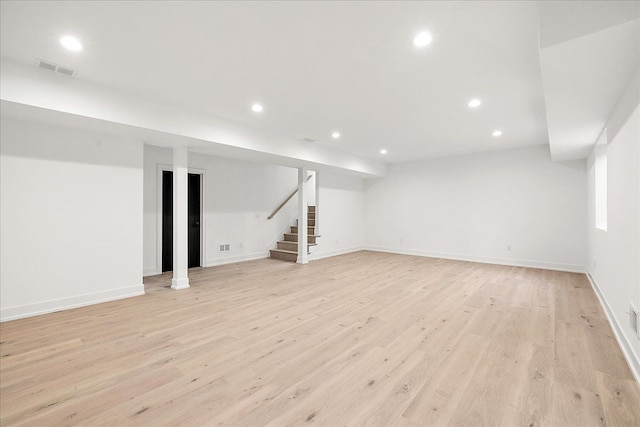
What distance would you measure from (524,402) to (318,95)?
3.44 metres

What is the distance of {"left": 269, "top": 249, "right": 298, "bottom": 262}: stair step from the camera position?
22.9 ft

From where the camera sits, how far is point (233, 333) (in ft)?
9.27

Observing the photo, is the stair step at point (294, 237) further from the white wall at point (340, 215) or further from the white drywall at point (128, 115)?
the white drywall at point (128, 115)

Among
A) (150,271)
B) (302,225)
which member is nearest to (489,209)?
(302,225)

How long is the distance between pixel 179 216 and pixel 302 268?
271cm

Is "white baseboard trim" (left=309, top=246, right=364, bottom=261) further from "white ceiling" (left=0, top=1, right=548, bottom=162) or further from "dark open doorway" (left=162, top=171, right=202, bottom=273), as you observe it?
"white ceiling" (left=0, top=1, right=548, bottom=162)

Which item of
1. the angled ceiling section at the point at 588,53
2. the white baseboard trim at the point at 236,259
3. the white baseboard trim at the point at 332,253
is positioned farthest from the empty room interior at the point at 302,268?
the white baseboard trim at the point at 332,253

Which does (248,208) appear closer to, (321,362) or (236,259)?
(236,259)

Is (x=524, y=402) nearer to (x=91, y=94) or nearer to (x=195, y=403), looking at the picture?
(x=195, y=403)

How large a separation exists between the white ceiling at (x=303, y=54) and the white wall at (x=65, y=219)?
104 centimetres

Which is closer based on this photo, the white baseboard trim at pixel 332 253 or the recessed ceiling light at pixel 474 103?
the recessed ceiling light at pixel 474 103

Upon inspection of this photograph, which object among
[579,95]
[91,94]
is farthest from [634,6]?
[91,94]

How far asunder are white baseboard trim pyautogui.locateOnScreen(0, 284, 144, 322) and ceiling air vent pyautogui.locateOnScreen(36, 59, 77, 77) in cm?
264

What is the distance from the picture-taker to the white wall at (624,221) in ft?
7.14
